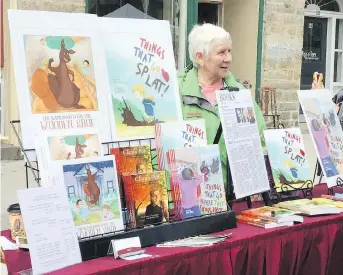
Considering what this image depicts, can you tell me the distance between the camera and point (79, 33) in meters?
2.24

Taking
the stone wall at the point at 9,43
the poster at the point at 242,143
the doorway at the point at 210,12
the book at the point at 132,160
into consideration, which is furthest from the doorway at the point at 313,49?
the book at the point at 132,160

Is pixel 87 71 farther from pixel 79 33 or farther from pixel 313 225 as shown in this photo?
pixel 313 225

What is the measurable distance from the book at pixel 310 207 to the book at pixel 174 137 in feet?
1.85

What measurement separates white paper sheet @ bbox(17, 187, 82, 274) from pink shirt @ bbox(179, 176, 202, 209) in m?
0.52

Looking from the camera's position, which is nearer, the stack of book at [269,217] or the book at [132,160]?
the book at [132,160]

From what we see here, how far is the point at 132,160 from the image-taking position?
7.41ft

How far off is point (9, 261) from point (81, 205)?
303mm

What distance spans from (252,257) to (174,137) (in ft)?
1.87

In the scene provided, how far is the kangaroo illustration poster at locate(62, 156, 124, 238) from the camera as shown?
1999 millimetres

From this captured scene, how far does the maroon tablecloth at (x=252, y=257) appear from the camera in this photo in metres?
1.96

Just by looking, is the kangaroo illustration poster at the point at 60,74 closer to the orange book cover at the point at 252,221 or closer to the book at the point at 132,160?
the book at the point at 132,160

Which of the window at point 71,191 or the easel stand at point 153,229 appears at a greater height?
the window at point 71,191

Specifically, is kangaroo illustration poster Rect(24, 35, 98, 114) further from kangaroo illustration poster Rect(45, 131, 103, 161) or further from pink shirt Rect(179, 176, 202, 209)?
pink shirt Rect(179, 176, 202, 209)

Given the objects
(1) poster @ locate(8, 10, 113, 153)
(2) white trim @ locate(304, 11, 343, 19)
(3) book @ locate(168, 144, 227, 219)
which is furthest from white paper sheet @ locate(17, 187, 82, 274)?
(2) white trim @ locate(304, 11, 343, 19)
